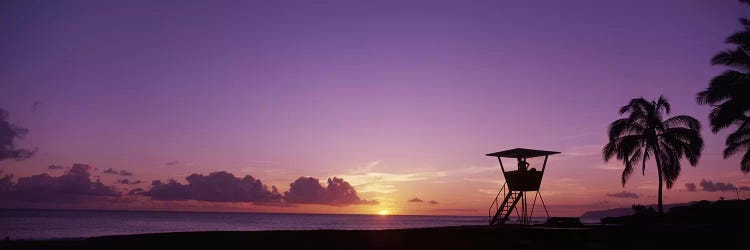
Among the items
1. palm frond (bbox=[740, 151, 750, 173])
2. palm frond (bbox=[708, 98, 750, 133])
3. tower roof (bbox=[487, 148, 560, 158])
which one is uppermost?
palm frond (bbox=[708, 98, 750, 133])

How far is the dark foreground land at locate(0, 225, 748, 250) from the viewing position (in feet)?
61.7

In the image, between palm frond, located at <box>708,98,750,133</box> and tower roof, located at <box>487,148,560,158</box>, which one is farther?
tower roof, located at <box>487,148,560,158</box>

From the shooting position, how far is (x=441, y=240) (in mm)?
22688

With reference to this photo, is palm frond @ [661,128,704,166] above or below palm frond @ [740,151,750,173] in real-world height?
above

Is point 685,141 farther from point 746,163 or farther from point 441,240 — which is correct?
point 441,240

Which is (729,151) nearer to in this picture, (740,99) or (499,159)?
(740,99)

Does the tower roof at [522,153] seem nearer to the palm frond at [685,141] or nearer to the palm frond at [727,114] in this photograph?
the palm frond at [727,114]

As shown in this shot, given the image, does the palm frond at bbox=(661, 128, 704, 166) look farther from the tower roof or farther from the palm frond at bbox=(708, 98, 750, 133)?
the tower roof

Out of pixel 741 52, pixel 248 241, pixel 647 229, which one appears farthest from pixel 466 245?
pixel 741 52

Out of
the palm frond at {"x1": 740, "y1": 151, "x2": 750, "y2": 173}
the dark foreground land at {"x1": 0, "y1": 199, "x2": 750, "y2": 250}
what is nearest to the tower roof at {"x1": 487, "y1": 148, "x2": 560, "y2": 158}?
the dark foreground land at {"x1": 0, "y1": 199, "x2": 750, "y2": 250}

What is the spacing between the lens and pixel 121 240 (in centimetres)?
2330

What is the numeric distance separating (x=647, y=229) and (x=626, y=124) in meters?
14.6

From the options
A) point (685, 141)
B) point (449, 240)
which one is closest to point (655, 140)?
point (685, 141)

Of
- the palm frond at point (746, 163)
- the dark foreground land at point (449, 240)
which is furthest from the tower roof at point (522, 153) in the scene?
the palm frond at point (746, 163)
